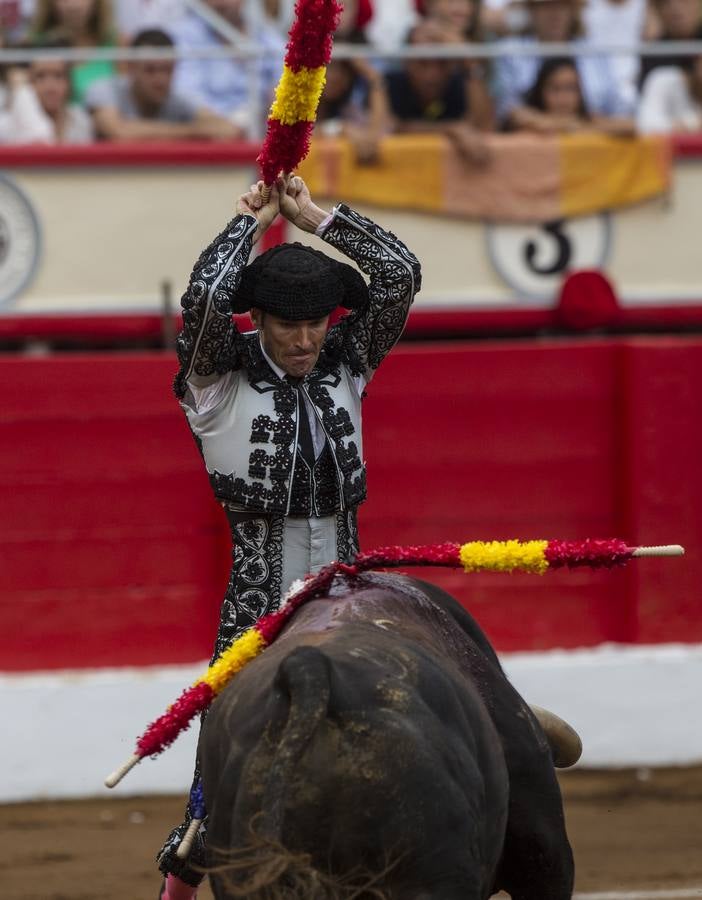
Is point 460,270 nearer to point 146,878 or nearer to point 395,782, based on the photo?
point 146,878

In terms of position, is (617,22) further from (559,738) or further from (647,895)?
(559,738)

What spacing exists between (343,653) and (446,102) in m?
4.88

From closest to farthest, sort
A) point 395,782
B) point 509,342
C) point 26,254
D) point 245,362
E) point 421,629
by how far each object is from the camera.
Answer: point 395,782 → point 421,629 → point 245,362 → point 26,254 → point 509,342

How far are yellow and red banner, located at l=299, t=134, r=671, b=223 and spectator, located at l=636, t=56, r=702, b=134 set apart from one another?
0.21 metres

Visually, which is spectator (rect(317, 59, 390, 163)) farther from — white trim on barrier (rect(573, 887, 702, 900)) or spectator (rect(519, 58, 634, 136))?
white trim on barrier (rect(573, 887, 702, 900))

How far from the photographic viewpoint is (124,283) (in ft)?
22.9

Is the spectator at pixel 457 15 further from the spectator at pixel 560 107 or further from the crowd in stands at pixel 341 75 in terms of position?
the spectator at pixel 560 107

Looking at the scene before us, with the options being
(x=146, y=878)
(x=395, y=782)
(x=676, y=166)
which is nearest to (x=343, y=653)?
(x=395, y=782)

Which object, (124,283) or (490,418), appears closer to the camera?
(490,418)

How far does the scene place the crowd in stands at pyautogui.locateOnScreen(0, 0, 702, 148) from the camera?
6.78 meters

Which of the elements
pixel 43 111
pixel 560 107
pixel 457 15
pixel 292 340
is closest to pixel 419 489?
pixel 560 107

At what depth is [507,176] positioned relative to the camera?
705 cm

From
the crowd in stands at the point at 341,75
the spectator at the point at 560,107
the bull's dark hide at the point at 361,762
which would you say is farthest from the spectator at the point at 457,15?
the bull's dark hide at the point at 361,762

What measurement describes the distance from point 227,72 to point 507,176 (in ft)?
4.01
